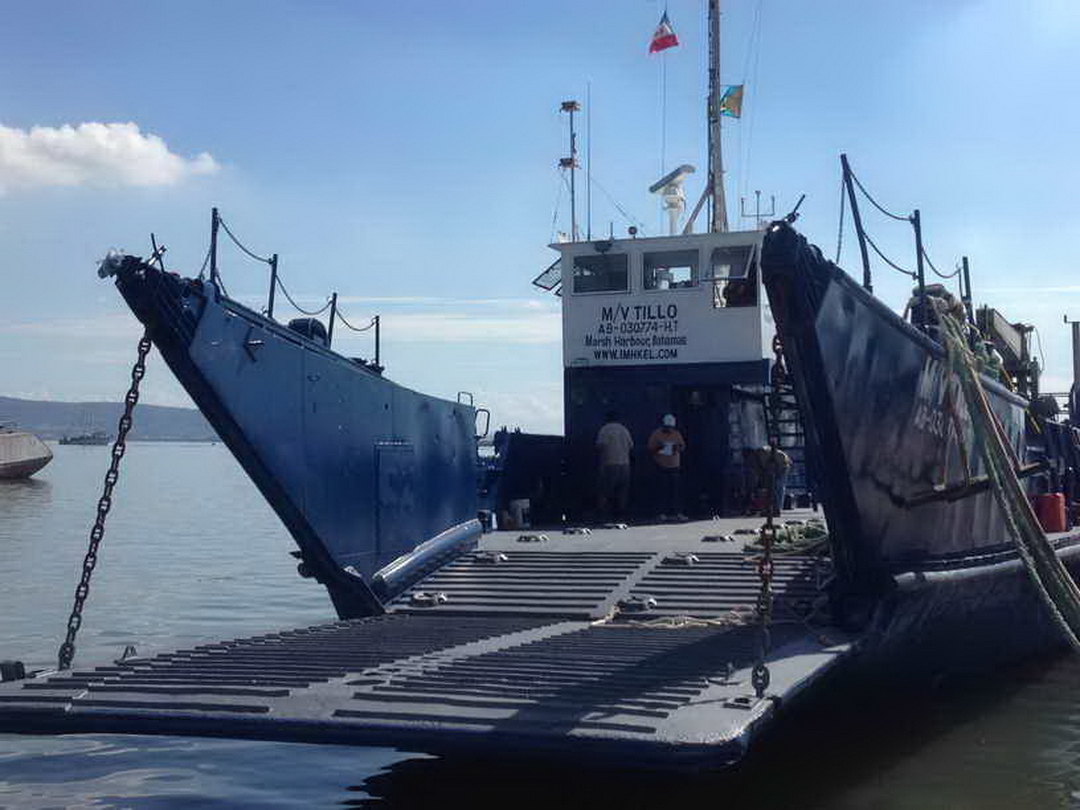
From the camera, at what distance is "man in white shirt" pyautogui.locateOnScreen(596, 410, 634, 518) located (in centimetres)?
1380

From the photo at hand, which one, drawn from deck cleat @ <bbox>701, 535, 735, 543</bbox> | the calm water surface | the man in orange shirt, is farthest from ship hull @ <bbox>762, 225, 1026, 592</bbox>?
the man in orange shirt

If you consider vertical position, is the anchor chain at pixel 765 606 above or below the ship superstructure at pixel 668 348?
below

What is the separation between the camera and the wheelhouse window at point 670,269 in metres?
14.7

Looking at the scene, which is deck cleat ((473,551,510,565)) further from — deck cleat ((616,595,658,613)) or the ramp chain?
the ramp chain

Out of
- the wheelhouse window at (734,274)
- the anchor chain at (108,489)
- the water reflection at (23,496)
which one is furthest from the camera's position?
the water reflection at (23,496)

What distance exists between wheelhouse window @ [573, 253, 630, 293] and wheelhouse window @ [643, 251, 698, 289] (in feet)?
0.93

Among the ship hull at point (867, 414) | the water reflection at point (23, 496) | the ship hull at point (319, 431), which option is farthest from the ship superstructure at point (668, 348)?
the water reflection at point (23, 496)

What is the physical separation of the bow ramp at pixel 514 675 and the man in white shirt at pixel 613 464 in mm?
3924

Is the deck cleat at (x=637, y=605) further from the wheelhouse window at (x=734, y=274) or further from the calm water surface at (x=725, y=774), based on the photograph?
the wheelhouse window at (x=734, y=274)

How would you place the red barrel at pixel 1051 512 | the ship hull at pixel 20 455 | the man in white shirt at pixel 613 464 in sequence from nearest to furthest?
the red barrel at pixel 1051 512
the man in white shirt at pixel 613 464
the ship hull at pixel 20 455

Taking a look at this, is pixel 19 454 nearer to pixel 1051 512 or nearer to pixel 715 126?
pixel 715 126

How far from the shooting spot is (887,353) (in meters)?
8.31

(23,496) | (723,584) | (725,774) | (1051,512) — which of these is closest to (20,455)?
(23,496)

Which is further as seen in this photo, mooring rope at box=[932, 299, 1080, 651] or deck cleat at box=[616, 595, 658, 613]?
deck cleat at box=[616, 595, 658, 613]
